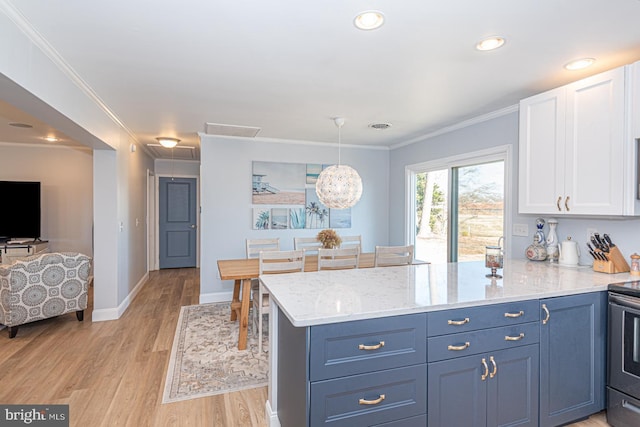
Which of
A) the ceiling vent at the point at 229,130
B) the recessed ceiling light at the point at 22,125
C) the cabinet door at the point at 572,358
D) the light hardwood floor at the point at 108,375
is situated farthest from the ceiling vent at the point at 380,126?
the recessed ceiling light at the point at 22,125

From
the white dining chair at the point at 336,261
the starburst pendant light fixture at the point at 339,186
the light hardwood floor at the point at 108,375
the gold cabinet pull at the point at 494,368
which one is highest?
the starburst pendant light fixture at the point at 339,186

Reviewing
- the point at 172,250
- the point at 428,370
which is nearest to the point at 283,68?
the point at 428,370

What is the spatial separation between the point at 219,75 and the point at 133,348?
2.64 m

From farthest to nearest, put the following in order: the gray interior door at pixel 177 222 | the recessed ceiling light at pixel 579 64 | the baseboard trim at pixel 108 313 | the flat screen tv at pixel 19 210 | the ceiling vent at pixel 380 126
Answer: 1. the gray interior door at pixel 177 222
2. the flat screen tv at pixel 19 210
3. the ceiling vent at pixel 380 126
4. the baseboard trim at pixel 108 313
5. the recessed ceiling light at pixel 579 64

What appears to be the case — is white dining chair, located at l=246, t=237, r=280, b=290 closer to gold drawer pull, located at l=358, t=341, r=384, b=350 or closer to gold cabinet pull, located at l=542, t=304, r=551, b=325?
gold drawer pull, located at l=358, t=341, r=384, b=350

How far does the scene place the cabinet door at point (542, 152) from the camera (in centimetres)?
259

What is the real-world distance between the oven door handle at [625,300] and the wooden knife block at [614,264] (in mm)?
457

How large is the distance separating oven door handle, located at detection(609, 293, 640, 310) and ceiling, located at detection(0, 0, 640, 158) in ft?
5.06

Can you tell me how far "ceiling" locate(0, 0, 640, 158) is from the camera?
1720 mm

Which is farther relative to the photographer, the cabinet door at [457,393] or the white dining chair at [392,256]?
the white dining chair at [392,256]

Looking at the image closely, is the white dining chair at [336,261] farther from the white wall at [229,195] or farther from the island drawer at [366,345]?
the white wall at [229,195]

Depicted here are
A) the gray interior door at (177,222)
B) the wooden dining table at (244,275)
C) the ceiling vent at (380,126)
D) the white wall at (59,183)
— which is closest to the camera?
the wooden dining table at (244,275)

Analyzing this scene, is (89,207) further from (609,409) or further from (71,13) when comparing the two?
(609,409)

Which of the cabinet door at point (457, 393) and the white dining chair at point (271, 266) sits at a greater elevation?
the white dining chair at point (271, 266)
